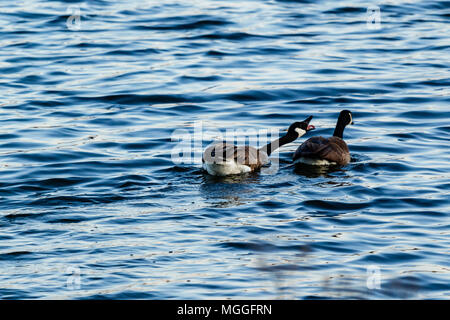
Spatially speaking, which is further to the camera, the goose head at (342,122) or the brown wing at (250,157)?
the goose head at (342,122)

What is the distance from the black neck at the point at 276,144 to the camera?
14.6 meters

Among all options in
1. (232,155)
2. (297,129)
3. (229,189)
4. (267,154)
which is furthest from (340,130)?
(229,189)

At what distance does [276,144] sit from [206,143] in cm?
133

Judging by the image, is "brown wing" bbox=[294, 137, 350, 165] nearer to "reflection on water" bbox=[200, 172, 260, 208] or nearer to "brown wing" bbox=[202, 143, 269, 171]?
"brown wing" bbox=[202, 143, 269, 171]

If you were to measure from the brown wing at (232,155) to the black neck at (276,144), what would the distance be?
821 mm

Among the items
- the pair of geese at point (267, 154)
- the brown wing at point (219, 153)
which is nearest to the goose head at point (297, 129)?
the pair of geese at point (267, 154)

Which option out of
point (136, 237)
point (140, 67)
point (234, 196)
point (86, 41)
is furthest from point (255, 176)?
point (86, 41)

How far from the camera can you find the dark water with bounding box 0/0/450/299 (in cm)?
938

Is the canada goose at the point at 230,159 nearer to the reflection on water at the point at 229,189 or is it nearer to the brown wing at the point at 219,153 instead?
the brown wing at the point at 219,153

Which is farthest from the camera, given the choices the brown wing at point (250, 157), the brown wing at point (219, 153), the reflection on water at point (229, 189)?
the brown wing at point (250, 157)

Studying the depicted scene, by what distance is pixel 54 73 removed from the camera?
800 inches

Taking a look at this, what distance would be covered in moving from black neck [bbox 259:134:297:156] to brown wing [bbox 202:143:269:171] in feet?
2.69

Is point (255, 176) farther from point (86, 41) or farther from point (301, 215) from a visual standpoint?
point (86, 41)

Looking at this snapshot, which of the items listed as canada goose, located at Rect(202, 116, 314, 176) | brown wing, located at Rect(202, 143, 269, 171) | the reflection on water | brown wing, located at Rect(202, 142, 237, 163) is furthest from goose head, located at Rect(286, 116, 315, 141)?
brown wing, located at Rect(202, 142, 237, 163)
